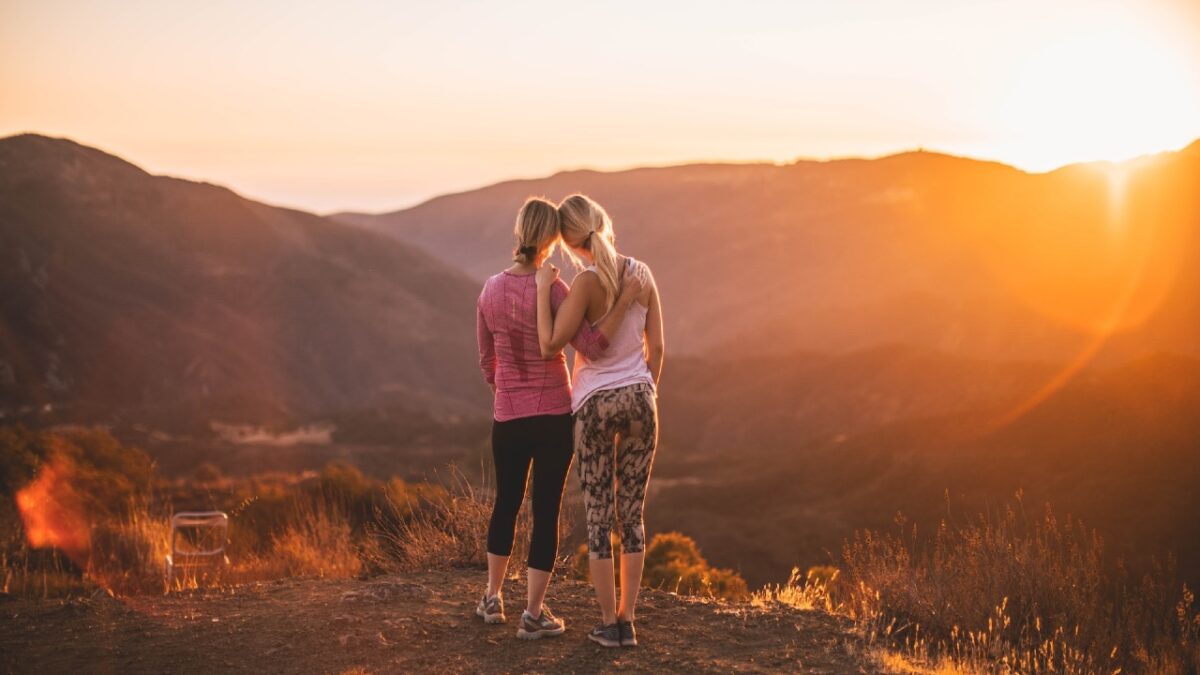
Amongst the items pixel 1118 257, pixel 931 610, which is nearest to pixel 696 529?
pixel 931 610

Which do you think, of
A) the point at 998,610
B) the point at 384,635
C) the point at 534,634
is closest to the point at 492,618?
the point at 534,634

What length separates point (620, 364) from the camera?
14.0 ft

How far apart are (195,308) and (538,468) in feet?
219

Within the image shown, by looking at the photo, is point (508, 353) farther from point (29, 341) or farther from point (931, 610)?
point (29, 341)

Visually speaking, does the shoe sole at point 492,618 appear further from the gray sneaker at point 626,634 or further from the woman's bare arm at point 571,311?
the woman's bare arm at point 571,311

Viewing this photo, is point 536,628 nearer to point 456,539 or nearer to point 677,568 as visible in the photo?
point 456,539

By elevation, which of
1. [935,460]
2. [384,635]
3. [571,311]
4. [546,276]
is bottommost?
[935,460]

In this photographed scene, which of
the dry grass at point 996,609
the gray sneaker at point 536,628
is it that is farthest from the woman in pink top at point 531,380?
the dry grass at point 996,609

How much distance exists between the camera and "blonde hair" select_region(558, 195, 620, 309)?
13.5ft

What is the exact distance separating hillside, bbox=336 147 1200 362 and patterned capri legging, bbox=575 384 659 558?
154ft

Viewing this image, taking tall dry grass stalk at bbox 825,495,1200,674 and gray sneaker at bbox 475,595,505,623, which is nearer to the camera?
gray sneaker at bbox 475,595,505,623

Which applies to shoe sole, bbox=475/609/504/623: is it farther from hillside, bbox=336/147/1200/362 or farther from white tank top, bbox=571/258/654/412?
hillside, bbox=336/147/1200/362

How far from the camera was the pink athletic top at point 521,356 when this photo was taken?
4.40 m

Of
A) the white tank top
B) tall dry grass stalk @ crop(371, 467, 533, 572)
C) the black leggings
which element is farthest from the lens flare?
the white tank top
